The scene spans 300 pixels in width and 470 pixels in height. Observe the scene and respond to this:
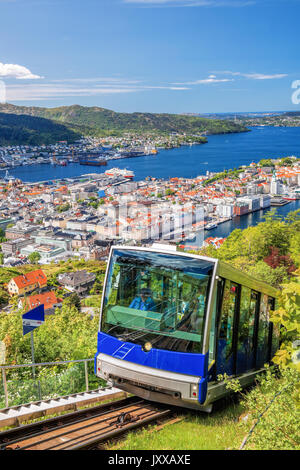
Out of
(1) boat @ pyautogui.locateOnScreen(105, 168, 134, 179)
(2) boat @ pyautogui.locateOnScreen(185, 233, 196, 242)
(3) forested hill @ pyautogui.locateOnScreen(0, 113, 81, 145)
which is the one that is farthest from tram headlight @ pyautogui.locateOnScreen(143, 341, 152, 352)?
(3) forested hill @ pyautogui.locateOnScreen(0, 113, 81, 145)

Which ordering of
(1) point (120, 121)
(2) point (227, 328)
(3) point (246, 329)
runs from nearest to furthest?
(2) point (227, 328) → (3) point (246, 329) → (1) point (120, 121)

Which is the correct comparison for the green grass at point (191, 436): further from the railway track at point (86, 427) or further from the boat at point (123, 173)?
the boat at point (123, 173)

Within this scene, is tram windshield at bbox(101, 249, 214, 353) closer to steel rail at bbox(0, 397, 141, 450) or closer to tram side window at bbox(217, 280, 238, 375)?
tram side window at bbox(217, 280, 238, 375)

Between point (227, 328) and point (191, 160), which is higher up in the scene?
point (191, 160)

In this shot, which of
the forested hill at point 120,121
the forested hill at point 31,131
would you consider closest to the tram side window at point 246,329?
the forested hill at point 31,131

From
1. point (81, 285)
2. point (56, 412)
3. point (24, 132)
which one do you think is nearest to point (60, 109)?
point (24, 132)

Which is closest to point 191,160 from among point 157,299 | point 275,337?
point 275,337

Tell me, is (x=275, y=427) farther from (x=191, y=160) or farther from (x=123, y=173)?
(x=191, y=160)
